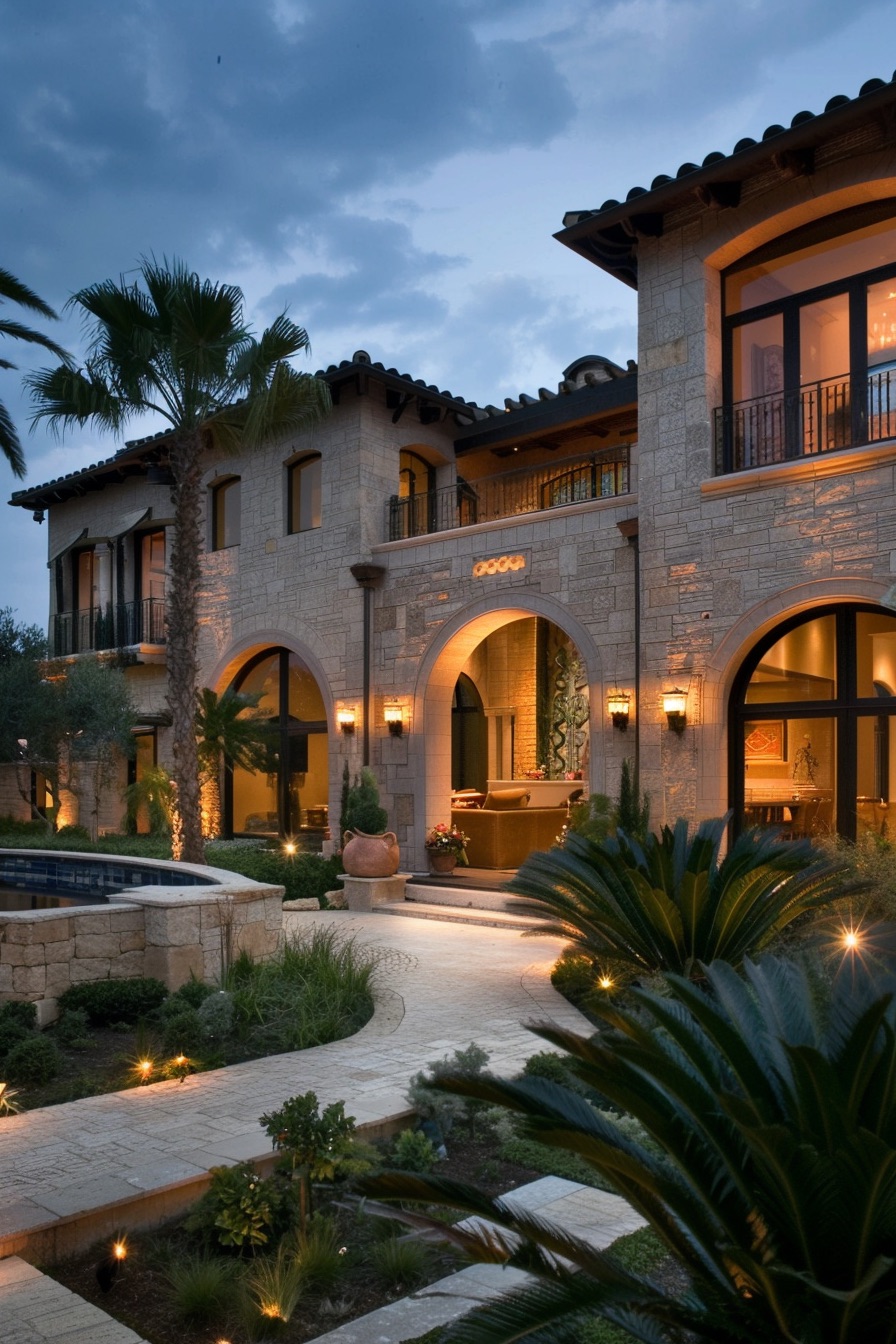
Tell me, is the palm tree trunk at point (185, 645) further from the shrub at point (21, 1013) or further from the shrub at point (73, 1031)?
the shrub at point (21, 1013)

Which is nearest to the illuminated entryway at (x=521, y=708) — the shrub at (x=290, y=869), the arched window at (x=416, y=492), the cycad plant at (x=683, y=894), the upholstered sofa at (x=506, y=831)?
the arched window at (x=416, y=492)

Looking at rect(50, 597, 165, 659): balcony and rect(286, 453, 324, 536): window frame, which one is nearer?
rect(286, 453, 324, 536): window frame

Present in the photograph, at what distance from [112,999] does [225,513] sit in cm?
1300

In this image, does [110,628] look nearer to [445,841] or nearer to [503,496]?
[503,496]

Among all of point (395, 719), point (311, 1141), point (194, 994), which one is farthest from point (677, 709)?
point (311, 1141)

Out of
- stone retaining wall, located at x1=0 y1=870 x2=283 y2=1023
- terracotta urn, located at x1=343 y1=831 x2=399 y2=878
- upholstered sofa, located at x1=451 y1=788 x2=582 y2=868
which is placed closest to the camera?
stone retaining wall, located at x1=0 y1=870 x2=283 y2=1023

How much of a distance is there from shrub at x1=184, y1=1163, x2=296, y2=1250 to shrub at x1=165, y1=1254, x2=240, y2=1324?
28cm

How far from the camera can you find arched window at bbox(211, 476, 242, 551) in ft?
63.0

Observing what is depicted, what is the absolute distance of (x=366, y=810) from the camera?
47.4 ft

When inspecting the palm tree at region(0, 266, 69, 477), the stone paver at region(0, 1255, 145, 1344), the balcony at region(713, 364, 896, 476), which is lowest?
the stone paver at region(0, 1255, 145, 1344)

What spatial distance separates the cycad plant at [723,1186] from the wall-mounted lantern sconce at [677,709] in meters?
9.36

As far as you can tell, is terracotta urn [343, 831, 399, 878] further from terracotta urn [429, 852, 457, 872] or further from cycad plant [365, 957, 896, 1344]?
cycad plant [365, 957, 896, 1344]

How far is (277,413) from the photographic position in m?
13.4

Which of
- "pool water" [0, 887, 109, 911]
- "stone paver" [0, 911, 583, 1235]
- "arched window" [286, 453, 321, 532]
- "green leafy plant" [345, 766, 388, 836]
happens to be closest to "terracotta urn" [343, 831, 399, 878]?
"green leafy plant" [345, 766, 388, 836]
